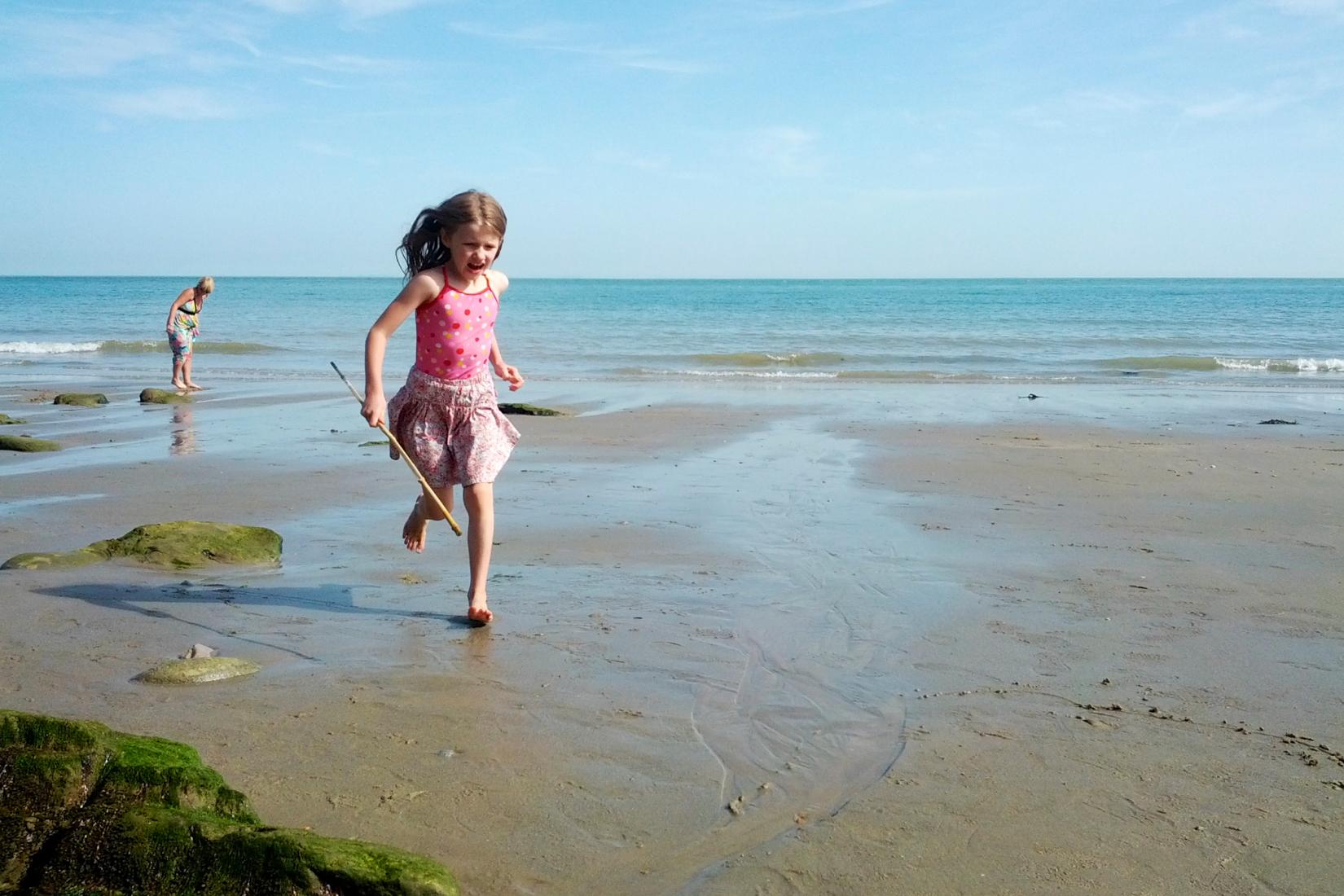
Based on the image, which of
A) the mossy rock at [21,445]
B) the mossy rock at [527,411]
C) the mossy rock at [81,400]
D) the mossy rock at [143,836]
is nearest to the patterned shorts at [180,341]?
the mossy rock at [81,400]

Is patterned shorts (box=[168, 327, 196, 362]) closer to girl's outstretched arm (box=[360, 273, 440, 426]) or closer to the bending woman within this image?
the bending woman

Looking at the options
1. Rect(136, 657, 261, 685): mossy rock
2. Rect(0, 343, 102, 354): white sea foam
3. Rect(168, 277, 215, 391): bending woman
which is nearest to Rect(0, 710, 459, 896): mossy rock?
Rect(136, 657, 261, 685): mossy rock

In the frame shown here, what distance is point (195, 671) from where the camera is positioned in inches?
143

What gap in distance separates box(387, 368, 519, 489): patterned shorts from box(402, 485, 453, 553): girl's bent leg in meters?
0.12

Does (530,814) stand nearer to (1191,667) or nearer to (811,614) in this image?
(811,614)

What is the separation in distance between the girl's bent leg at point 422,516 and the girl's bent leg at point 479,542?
0.43 feet

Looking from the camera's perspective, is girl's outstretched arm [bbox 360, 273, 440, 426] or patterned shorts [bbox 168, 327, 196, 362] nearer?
girl's outstretched arm [bbox 360, 273, 440, 426]

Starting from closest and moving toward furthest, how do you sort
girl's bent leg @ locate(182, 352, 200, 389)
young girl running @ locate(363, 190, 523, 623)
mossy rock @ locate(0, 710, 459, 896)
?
1. mossy rock @ locate(0, 710, 459, 896)
2. young girl running @ locate(363, 190, 523, 623)
3. girl's bent leg @ locate(182, 352, 200, 389)

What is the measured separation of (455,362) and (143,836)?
101 inches

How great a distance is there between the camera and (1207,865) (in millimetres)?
2529

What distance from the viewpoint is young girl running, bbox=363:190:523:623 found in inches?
172

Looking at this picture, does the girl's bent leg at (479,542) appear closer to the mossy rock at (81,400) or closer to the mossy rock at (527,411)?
the mossy rock at (527,411)

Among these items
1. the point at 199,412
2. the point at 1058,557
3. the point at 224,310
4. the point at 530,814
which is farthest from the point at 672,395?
the point at 224,310

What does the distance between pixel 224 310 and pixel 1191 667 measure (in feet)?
162
